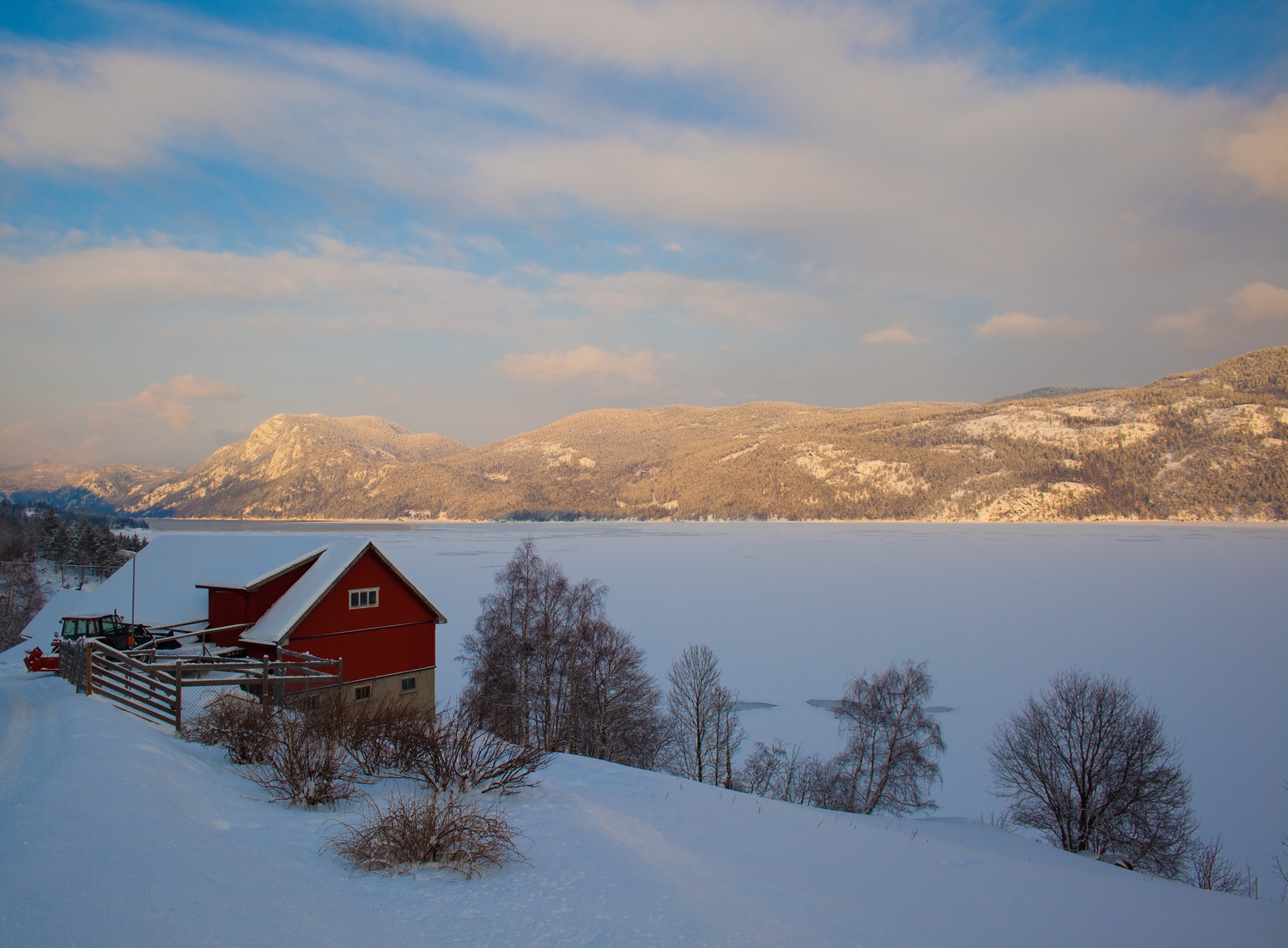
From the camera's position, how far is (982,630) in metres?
48.4

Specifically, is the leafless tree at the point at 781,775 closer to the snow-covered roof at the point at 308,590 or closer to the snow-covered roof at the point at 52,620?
the snow-covered roof at the point at 308,590

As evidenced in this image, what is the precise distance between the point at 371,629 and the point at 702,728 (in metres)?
13.9

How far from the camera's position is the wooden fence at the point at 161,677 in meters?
11.7

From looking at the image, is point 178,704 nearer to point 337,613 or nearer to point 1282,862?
point 337,613

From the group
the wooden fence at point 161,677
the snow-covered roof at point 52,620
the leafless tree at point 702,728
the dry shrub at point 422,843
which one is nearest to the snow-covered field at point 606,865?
the dry shrub at point 422,843

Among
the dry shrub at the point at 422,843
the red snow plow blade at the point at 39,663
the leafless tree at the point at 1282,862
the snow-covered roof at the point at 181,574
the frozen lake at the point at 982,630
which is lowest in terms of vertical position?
the leafless tree at the point at 1282,862

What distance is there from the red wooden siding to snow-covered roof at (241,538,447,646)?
330mm

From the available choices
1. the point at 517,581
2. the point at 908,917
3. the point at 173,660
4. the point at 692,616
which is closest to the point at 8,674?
the point at 173,660

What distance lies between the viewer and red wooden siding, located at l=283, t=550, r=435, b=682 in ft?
66.8

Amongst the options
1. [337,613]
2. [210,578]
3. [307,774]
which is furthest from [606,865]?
[210,578]

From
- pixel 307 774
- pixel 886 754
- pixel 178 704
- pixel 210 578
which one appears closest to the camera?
pixel 307 774

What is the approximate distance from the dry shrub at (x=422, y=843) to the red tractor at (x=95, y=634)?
650 inches

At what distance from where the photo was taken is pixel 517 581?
32.5m

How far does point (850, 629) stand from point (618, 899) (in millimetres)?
46367
